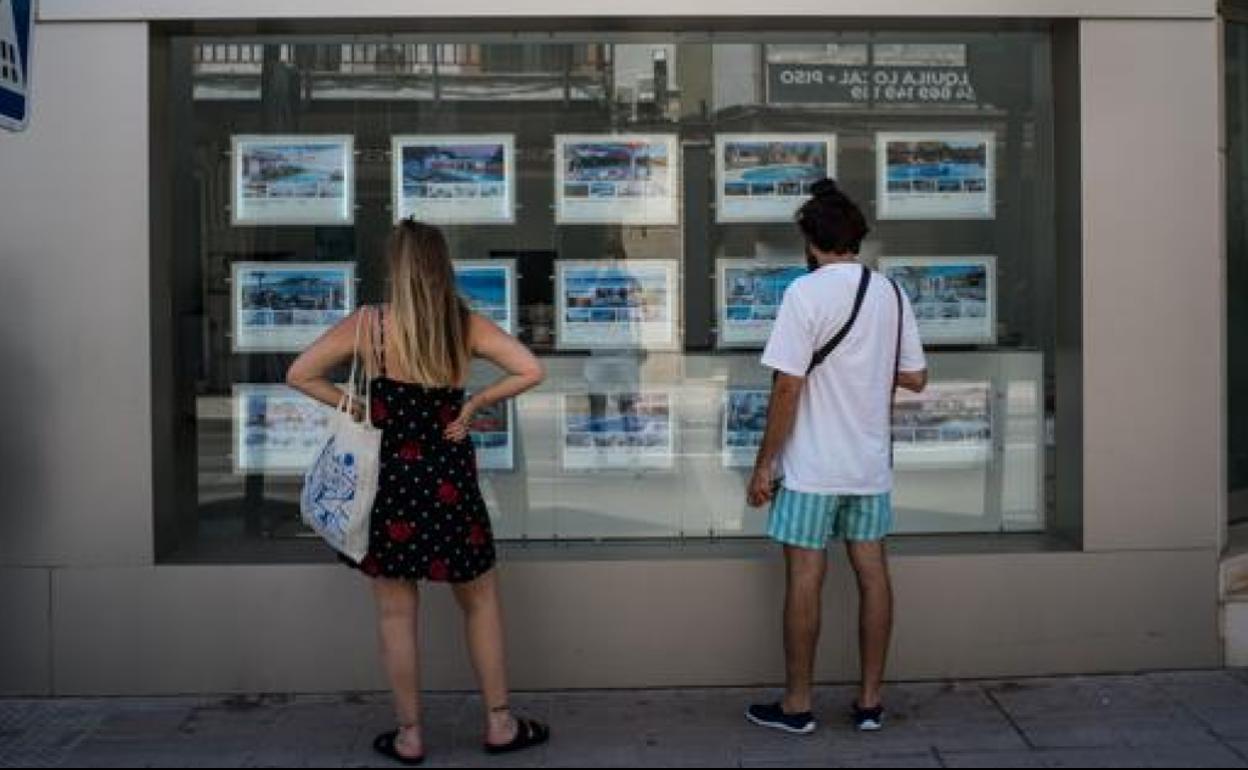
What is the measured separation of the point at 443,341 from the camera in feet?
16.3

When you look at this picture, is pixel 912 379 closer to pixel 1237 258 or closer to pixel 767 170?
pixel 767 170

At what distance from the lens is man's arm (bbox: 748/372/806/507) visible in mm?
5207

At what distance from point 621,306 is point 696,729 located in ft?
5.82

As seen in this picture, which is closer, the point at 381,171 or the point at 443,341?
the point at 443,341

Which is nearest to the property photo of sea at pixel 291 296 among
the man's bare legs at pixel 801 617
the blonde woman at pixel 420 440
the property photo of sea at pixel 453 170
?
the property photo of sea at pixel 453 170

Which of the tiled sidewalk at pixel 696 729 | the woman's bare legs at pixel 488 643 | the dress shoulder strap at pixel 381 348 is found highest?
the dress shoulder strap at pixel 381 348

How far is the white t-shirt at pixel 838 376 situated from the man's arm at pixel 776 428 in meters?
0.04

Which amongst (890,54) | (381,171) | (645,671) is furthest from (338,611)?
(890,54)

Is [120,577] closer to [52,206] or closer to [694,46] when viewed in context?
[52,206]

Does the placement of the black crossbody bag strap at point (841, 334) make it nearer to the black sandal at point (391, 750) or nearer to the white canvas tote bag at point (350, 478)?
the white canvas tote bag at point (350, 478)

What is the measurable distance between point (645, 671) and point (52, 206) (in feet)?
9.25

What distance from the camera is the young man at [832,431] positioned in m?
5.21

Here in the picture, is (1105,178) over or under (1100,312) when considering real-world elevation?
over

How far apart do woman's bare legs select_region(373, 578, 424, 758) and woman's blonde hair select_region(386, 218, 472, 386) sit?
2.24 feet
